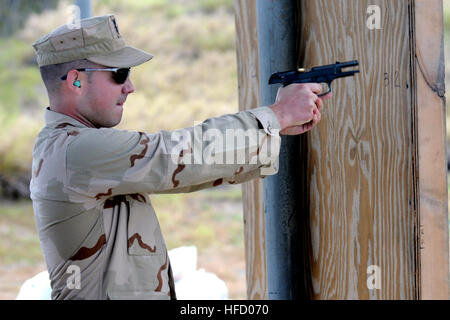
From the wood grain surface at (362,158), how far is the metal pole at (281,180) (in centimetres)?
9

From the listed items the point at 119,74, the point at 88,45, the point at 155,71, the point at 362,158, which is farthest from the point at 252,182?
the point at 155,71

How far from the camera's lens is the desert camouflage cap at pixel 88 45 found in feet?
5.70

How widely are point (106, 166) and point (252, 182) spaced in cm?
97

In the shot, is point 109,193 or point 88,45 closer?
point 109,193

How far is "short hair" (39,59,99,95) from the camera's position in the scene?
175 cm

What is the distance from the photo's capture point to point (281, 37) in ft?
6.69

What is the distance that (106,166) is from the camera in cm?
160

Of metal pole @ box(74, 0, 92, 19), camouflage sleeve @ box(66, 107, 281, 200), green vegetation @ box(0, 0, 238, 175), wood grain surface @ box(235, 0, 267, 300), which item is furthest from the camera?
green vegetation @ box(0, 0, 238, 175)

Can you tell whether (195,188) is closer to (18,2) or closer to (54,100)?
(54,100)

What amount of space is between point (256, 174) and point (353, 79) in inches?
22.1

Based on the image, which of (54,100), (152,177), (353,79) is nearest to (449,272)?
(353,79)

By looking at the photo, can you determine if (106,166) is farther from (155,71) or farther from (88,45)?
(155,71)

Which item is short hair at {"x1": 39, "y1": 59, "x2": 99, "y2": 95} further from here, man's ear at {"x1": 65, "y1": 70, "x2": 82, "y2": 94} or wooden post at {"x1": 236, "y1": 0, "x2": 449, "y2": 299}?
wooden post at {"x1": 236, "y1": 0, "x2": 449, "y2": 299}

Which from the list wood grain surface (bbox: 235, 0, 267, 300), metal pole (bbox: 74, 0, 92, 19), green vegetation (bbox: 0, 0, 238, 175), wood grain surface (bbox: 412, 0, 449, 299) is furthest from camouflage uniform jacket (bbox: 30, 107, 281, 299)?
green vegetation (bbox: 0, 0, 238, 175)
